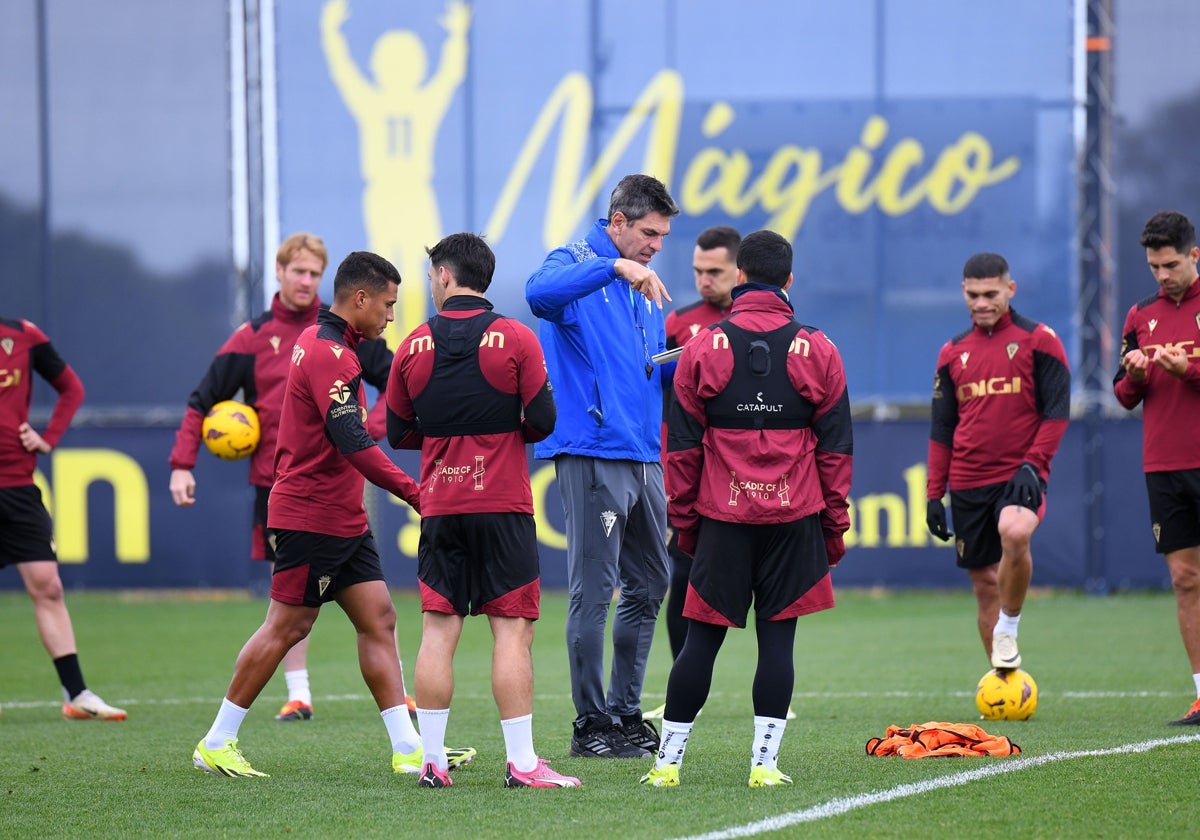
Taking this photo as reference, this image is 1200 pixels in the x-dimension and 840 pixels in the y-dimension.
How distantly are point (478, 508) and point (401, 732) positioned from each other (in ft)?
3.76

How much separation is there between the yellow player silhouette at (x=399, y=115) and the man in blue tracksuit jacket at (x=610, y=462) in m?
10.5

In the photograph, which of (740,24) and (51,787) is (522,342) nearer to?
(51,787)

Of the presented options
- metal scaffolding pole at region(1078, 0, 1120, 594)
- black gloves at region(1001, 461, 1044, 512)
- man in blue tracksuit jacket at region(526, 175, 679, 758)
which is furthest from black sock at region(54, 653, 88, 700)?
metal scaffolding pole at region(1078, 0, 1120, 594)

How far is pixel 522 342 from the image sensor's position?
5945mm

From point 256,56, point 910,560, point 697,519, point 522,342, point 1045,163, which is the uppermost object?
point 256,56

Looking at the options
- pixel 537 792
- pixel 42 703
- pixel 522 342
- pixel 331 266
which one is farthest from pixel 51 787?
pixel 331 266

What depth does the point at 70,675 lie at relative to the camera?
8.62 meters

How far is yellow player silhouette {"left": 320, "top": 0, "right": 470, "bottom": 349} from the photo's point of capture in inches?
680

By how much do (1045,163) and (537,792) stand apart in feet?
42.7

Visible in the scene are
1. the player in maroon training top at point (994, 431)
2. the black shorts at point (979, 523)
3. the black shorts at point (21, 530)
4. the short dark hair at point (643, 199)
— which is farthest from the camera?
the black shorts at point (21, 530)

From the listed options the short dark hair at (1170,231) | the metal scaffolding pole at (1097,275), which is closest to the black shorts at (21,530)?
the short dark hair at (1170,231)

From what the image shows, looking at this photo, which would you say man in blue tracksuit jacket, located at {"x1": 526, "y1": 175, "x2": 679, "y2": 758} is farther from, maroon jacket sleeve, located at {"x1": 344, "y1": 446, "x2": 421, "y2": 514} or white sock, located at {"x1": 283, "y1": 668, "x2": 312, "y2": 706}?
white sock, located at {"x1": 283, "y1": 668, "x2": 312, "y2": 706}

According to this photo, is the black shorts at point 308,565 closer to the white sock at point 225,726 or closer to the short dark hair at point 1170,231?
the white sock at point 225,726

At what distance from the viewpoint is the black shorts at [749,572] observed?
571 centimetres
